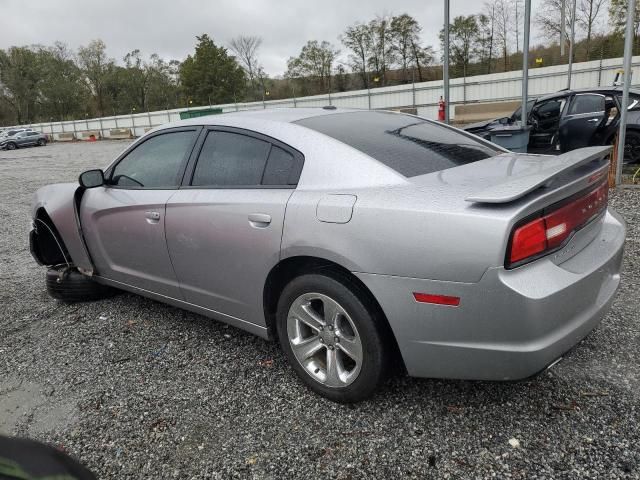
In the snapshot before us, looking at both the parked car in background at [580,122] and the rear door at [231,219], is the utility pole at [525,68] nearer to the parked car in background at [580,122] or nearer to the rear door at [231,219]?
the parked car in background at [580,122]

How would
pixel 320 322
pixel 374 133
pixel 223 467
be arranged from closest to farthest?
pixel 223 467
pixel 320 322
pixel 374 133

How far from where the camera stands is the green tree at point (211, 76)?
59125 millimetres

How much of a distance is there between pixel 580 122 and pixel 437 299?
7943mm

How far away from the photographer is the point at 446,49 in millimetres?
9641

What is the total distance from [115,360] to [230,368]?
2.75 ft

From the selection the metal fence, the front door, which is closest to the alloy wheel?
the front door

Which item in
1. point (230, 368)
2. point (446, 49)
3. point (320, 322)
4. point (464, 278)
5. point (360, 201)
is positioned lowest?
point (230, 368)

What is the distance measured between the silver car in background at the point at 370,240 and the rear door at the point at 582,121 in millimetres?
6365

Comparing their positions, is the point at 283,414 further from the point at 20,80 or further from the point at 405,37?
the point at 20,80

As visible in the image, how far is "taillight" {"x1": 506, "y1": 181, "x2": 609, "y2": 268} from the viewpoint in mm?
1944

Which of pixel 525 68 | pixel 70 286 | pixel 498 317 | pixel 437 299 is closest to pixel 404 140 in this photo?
pixel 437 299

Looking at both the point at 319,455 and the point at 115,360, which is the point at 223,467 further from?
the point at 115,360

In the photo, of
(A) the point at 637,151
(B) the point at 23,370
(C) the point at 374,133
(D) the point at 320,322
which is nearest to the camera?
(D) the point at 320,322

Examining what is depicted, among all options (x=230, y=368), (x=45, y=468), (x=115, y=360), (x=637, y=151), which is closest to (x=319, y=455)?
(x=230, y=368)
